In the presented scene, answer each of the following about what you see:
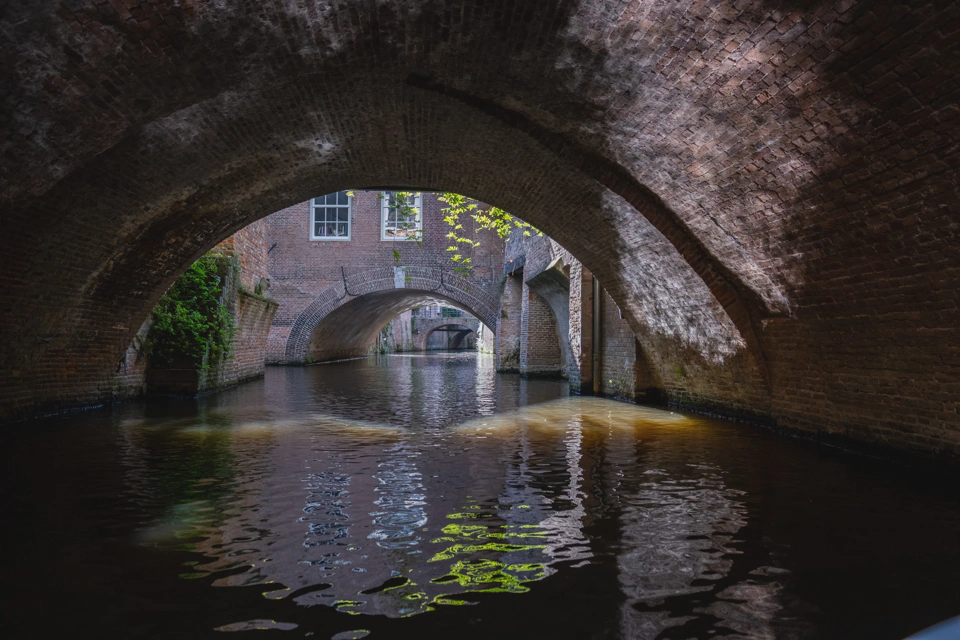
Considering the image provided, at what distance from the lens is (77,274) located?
7.57 meters

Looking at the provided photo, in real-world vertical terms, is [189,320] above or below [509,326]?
below

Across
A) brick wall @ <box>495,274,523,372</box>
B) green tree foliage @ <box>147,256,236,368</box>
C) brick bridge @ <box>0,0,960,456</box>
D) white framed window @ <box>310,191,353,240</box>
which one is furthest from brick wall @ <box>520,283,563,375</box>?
green tree foliage @ <box>147,256,236,368</box>

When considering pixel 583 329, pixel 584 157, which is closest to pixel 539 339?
pixel 583 329

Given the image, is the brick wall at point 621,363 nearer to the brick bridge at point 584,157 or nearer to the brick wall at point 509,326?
the brick bridge at point 584,157

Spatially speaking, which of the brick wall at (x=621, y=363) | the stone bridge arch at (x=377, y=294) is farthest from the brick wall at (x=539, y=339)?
the brick wall at (x=621, y=363)

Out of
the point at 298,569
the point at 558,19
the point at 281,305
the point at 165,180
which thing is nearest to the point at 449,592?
the point at 298,569

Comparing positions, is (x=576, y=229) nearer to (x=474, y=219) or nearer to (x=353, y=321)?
(x=474, y=219)

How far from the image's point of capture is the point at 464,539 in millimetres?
3348

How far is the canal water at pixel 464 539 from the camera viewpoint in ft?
8.04

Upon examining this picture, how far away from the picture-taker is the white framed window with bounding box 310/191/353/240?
68.0ft

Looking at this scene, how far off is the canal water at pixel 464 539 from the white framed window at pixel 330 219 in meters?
14.7

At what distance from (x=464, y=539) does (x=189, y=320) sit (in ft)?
30.5

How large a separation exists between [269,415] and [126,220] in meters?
3.02

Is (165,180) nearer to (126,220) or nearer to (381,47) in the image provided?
(126,220)
